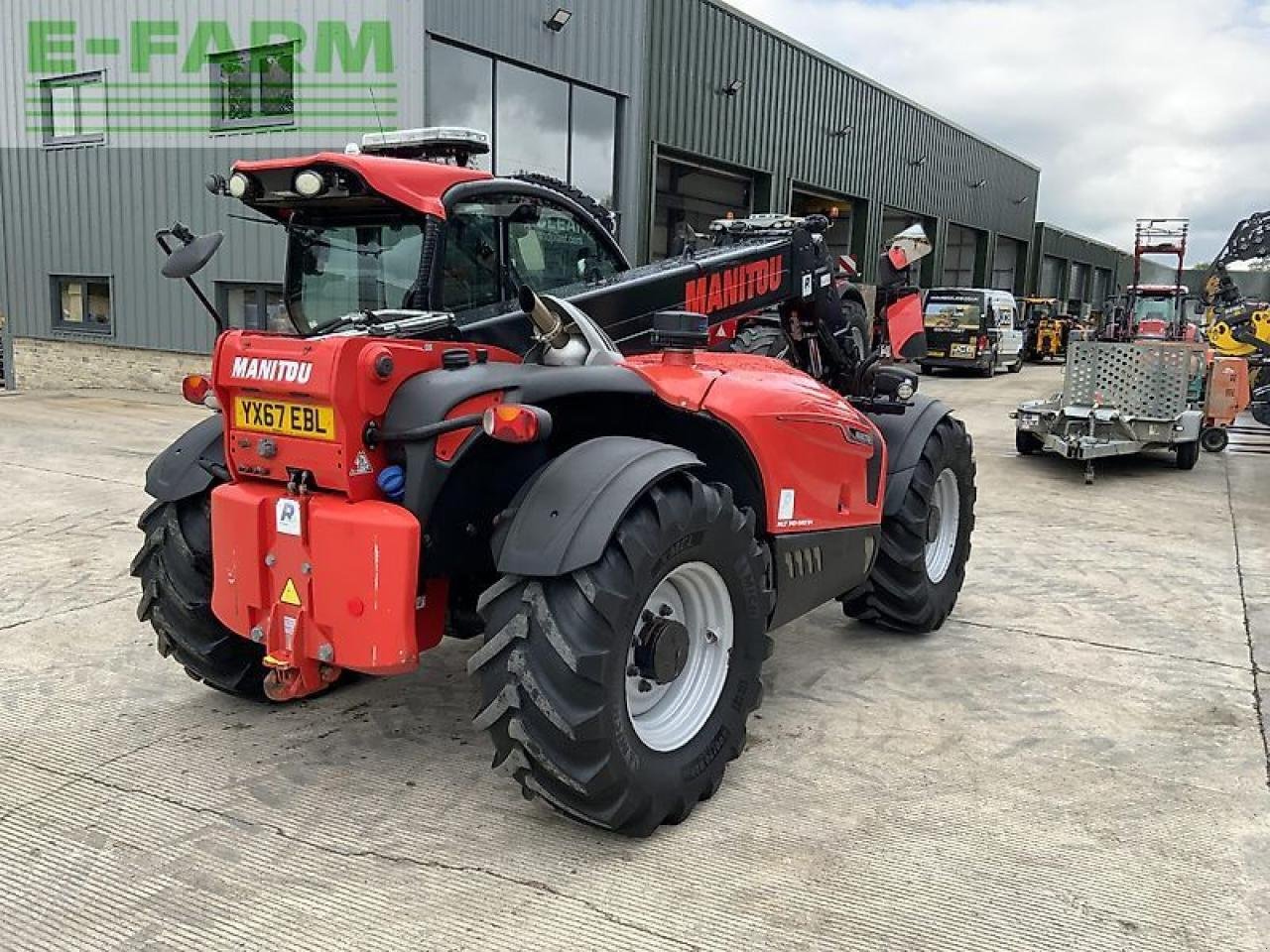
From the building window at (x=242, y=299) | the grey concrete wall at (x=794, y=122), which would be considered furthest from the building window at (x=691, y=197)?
the building window at (x=242, y=299)

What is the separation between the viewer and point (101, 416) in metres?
13.5

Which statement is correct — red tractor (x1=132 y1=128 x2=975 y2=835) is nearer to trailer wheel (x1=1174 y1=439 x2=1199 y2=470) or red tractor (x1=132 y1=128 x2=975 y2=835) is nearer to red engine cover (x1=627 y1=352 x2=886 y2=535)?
red engine cover (x1=627 y1=352 x2=886 y2=535)

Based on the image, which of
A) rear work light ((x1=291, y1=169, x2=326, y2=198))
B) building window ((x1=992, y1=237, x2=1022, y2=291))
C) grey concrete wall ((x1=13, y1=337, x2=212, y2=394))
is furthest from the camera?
building window ((x1=992, y1=237, x2=1022, y2=291))

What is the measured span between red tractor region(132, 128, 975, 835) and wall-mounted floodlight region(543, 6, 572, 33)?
1063 centimetres

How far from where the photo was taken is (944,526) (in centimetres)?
561

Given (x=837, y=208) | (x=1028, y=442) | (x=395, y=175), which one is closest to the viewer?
(x=395, y=175)

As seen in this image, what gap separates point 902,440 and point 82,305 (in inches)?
646

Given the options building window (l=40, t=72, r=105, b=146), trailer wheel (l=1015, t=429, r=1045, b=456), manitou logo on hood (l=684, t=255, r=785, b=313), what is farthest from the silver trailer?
Answer: building window (l=40, t=72, r=105, b=146)

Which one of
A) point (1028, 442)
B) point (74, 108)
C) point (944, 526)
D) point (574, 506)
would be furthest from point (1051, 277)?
point (574, 506)

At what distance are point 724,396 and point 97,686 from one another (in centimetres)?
294

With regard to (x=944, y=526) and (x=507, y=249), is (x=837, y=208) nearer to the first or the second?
(x=944, y=526)

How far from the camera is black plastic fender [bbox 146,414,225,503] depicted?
388 centimetres

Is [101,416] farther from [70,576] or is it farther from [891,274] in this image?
[891,274]

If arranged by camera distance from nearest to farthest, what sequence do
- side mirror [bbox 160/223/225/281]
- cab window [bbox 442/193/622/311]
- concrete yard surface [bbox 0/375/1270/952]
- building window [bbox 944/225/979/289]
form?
concrete yard surface [bbox 0/375/1270/952]
side mirror [bbox 160/223/225/281]
cab window [bbox 442/193/622/311]
building window [bbox 944/225/979/289]
